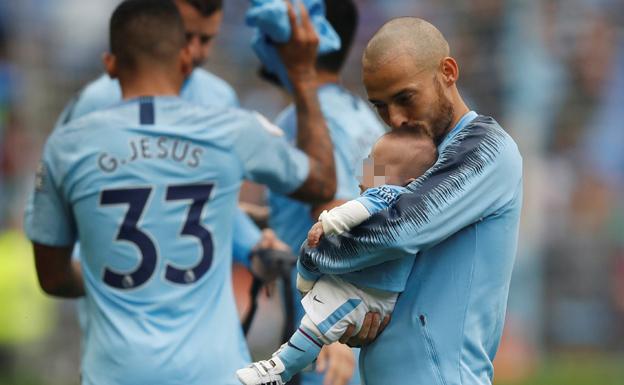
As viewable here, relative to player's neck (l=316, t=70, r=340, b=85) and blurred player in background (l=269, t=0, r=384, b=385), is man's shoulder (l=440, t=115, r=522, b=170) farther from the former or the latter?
player's neck (l=316, t=70, r=340, b=85)

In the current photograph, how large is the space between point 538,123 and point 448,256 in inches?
402

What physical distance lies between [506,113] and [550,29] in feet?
3.47

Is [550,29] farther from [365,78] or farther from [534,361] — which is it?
[365,78]

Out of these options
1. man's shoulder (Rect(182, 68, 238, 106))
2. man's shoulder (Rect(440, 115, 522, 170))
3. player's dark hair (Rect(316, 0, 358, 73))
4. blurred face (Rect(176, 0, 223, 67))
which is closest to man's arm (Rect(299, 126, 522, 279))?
man's shoulder (Rect(440, 115, 522, 170))

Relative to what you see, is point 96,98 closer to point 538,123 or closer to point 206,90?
point 206,90

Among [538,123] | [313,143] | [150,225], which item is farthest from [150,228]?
[538,123]

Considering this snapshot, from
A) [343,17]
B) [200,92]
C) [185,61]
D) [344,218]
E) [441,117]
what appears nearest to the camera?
[344,218]

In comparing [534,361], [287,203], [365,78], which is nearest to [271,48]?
[287,203]

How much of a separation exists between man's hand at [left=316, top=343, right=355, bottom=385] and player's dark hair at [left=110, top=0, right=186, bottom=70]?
129cm

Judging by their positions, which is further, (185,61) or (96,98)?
(96,98)

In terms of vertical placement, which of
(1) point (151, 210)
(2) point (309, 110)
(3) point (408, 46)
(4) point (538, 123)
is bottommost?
(4) point (538, 123)

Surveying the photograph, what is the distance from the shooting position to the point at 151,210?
191 inches

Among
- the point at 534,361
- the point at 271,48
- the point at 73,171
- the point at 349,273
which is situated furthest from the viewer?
the point at 534,361

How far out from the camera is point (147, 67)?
4.98m
